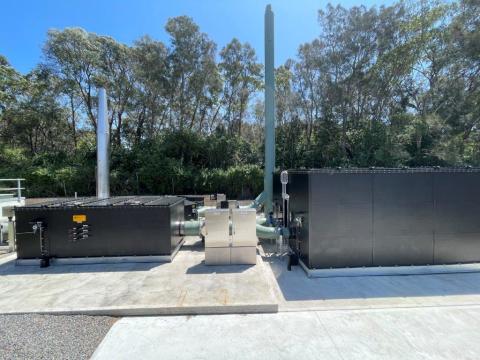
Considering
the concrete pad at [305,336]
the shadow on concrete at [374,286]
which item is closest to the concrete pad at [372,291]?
the shadow on concrete at [374,286]

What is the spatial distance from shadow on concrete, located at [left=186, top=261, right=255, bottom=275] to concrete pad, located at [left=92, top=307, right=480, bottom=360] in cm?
118

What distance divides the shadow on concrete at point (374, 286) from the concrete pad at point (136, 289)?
0.39 m

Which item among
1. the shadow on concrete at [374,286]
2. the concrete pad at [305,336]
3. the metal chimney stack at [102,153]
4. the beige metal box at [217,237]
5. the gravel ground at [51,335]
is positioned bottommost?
the concrete pad at [305,336]

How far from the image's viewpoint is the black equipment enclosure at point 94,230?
4.34 meters

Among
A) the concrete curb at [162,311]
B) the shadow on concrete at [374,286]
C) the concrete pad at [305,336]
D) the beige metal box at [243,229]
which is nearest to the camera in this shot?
the concrete pad at [305,336]

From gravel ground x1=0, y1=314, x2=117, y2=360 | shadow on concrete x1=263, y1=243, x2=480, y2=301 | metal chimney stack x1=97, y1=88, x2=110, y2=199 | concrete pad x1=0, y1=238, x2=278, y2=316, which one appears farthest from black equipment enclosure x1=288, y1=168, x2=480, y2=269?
metal chimney stack x1=97, y1=88, x2=110, y2=199

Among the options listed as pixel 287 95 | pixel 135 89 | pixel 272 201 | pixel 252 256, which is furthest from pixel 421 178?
pixel 135 89

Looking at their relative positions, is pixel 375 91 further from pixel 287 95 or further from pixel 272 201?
pixel 272 201

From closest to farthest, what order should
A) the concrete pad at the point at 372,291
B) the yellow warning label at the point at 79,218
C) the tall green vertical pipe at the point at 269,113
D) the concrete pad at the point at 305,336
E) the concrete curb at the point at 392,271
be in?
1. the concrete pad at the point at 305,336
2. the concrete pad at the point at 372,291
3. the concrete curb at the point at 392,271
4. the yellow warning label at the point at 79,218
5. the tall green vertical pipe at the point at 269,113

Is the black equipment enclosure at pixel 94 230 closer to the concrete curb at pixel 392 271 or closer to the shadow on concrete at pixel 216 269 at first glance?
the shadow on concrete at pixel 216 269

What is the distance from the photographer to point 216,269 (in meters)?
4.09

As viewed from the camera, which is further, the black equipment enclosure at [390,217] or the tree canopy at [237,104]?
the tree canopy at [237,104]

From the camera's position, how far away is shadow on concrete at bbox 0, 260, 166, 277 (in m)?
4.05

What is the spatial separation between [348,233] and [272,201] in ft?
9.91
